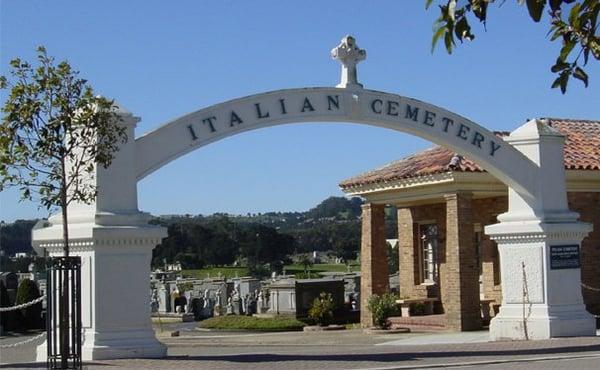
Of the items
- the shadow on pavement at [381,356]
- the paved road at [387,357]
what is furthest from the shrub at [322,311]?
the shadow on pavement at [381,356]

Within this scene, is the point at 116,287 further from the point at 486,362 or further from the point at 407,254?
the point at 407,254

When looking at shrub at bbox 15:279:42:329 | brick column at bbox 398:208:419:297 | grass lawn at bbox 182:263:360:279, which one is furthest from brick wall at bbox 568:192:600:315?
grass lawn at bbox 182:263:360:279

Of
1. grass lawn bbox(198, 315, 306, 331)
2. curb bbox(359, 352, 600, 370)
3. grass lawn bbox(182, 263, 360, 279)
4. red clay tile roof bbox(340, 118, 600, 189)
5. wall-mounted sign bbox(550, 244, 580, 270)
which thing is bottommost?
grass lawn bbox(198, 315, 306, 331)

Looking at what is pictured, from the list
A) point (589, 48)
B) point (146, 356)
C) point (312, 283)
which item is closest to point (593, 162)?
point (312, 283)

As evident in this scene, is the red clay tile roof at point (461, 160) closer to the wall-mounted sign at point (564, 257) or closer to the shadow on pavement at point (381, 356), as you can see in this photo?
the wall-mounted sign at point (564, 257)

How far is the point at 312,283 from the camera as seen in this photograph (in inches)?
1249

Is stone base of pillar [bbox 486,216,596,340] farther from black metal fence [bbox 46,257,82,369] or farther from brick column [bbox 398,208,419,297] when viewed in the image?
black metal fence [bbox 46,257,82,369]

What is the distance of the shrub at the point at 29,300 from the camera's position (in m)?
29.4

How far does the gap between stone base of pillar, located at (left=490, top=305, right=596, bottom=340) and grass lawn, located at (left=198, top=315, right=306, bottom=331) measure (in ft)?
30.0

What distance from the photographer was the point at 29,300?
29.5 meters

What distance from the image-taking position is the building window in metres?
27.2

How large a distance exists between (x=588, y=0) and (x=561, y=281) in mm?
15712

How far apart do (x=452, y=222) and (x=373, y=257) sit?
9.76 feet

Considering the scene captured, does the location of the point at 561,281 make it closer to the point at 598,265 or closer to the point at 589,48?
the point at 598,265
